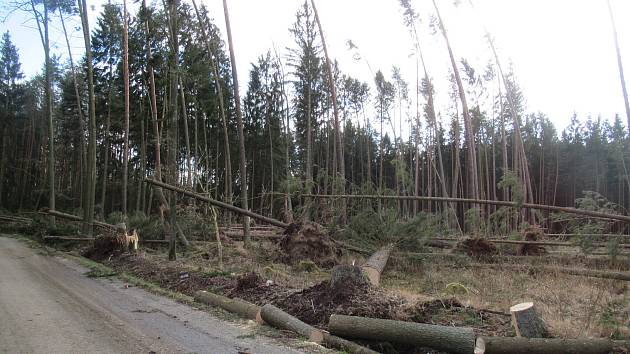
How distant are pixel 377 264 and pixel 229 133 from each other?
98.9ft

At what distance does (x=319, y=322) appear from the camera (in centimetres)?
595

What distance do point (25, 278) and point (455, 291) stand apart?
948 centimetres

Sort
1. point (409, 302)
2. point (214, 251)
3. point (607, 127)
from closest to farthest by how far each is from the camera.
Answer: point (409, 302)
point (214, 251)
point (607, 127)

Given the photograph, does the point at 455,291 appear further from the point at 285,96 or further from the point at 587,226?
the point at 285,96

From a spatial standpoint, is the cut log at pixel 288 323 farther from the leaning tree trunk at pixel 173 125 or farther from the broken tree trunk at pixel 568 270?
the broken tree trunk at pixel 568 270

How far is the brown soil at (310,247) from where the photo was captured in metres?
11.6

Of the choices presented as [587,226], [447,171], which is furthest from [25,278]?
[447,171]

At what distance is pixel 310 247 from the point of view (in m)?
11.7


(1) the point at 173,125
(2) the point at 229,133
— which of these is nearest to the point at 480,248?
(1) the point at 173,125

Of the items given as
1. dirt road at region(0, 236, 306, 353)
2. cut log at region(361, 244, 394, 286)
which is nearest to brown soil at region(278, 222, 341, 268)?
cut log at region(361, 244, 394, 286)

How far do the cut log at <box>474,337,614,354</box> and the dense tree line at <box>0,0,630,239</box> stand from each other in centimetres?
884

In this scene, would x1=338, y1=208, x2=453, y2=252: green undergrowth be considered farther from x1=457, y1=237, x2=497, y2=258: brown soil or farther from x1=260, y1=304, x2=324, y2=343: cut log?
x1=260, y1=304, x2=324, y2=343: cut log

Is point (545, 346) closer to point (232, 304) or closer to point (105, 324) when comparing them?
point (232, 304)

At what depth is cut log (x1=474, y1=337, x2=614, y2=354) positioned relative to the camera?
420 cm
